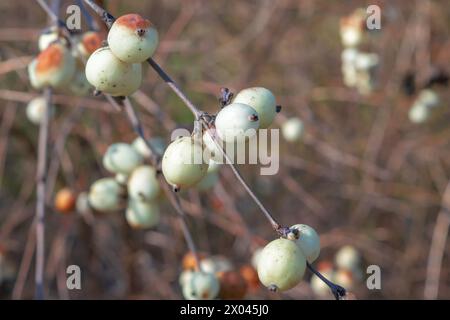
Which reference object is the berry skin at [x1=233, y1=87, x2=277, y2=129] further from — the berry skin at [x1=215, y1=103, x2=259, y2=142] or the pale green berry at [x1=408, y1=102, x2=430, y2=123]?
the pale green berry at [x1=408, y1=102, x2=430, y2=123]

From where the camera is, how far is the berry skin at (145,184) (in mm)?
1302

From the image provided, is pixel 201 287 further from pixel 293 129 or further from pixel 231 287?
pixel 293 129

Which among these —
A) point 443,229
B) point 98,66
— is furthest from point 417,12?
point 98,66

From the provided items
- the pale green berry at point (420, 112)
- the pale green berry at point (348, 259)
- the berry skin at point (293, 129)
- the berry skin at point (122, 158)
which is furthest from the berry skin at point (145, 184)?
the pale green berry at point (420, 112)

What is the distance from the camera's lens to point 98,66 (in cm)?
86

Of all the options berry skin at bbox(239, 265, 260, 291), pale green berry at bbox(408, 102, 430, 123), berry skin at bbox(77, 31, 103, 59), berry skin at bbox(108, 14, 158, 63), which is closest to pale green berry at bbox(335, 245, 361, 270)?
pale green berry at bbox(408, 102, 430, 123)

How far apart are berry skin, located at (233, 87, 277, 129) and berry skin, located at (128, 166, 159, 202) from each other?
497mm

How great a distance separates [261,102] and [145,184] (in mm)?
531

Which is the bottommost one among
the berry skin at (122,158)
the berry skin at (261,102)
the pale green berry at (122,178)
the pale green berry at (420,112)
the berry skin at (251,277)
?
the berry skin at (251,277)

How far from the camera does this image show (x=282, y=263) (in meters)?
0.79

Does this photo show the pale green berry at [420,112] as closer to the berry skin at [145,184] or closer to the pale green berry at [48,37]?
the berry skin at [145,184]

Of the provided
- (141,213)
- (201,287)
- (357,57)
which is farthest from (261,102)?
(357,57)

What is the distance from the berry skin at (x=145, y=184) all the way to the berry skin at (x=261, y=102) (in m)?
0.50

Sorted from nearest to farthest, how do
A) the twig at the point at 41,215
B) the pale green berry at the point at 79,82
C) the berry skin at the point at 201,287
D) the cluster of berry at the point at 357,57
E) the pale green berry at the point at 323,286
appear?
the twig at the point at 41,215, the berry skin at the point at 201,287, the pale green berry at the point at 79,82, the pale green berry at the point at 323,286, the cluster of berry at the point at 357,57
